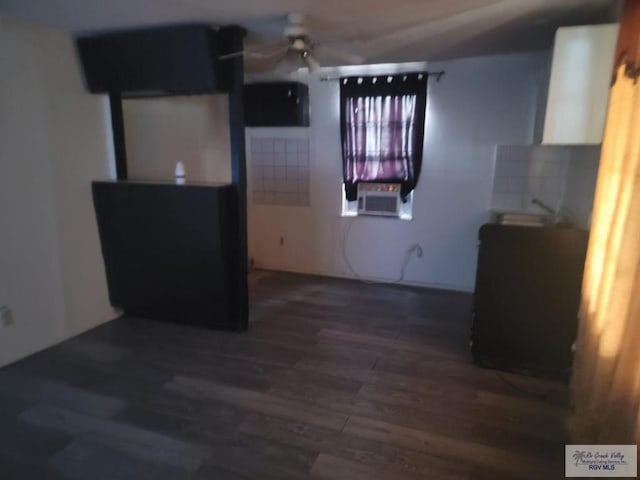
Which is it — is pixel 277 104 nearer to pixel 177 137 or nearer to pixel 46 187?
pixel 177 137

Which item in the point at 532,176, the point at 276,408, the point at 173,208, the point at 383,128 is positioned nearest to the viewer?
the point at 276,408

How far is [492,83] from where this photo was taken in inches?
143

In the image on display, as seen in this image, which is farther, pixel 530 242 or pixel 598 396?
pixel 530 242

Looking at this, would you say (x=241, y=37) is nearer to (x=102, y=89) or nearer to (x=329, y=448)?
(x=102, y=89)

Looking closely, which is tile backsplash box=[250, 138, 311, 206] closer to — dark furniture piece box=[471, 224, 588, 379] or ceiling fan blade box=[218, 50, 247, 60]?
ceiling fan blade box=[218, 50, 247, 60]

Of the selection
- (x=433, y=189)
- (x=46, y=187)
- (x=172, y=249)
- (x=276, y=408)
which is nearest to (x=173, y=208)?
(x=172, y=249)

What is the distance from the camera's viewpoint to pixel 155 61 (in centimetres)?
276

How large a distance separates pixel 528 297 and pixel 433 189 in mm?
1734

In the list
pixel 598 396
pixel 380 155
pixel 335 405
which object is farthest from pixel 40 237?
pixel 598 396

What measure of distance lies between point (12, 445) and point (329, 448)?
1.48m

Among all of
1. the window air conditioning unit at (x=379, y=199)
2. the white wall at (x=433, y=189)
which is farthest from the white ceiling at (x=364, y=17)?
the window air conditioning unit at (x=379, y=199)

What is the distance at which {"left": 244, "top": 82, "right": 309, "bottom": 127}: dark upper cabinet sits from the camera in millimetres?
4078

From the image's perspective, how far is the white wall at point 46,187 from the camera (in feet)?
8.41

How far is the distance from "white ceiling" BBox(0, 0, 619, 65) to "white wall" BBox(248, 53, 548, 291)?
58cm
